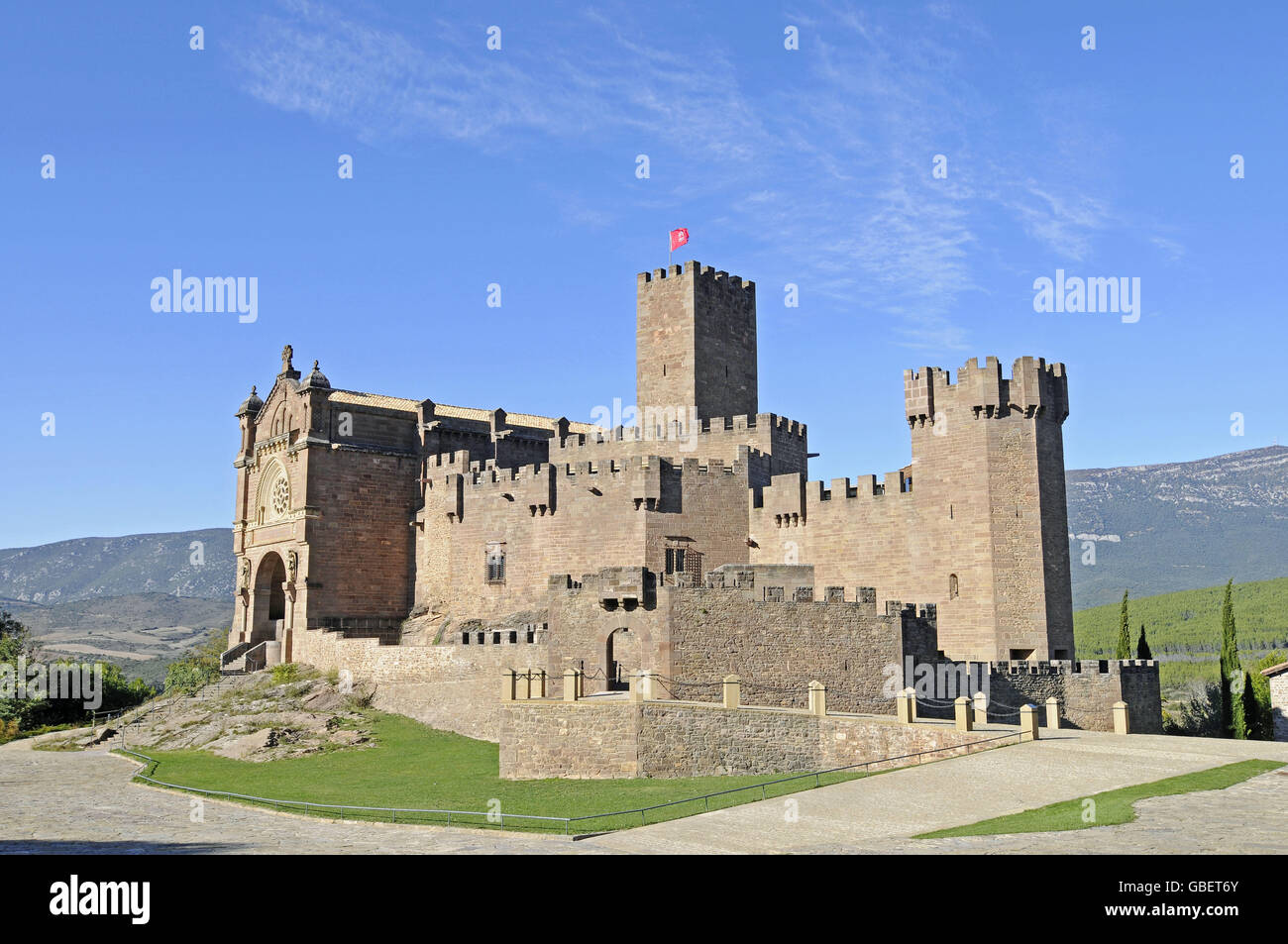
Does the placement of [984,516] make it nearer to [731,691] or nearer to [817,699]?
[817,699]

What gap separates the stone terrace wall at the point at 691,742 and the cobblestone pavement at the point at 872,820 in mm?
3161

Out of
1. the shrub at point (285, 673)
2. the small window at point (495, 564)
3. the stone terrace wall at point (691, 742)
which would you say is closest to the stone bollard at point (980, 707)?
the stone terrace wall at point (691, 742)

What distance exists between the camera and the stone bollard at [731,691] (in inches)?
1093

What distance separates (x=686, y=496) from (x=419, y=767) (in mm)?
15815

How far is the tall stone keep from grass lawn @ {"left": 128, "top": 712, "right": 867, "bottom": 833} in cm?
1823

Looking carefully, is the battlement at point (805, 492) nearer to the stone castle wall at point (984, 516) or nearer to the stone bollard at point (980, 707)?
the stone castle wall at point (984, 516)

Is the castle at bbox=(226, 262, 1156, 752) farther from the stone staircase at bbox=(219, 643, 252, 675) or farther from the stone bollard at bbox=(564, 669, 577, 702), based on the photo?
the stone bollard at bbox=(564, 669, 577, 702)

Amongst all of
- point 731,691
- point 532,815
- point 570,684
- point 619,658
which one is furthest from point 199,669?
point 532,815

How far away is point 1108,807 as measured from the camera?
18719mm

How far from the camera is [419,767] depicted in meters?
29.9
